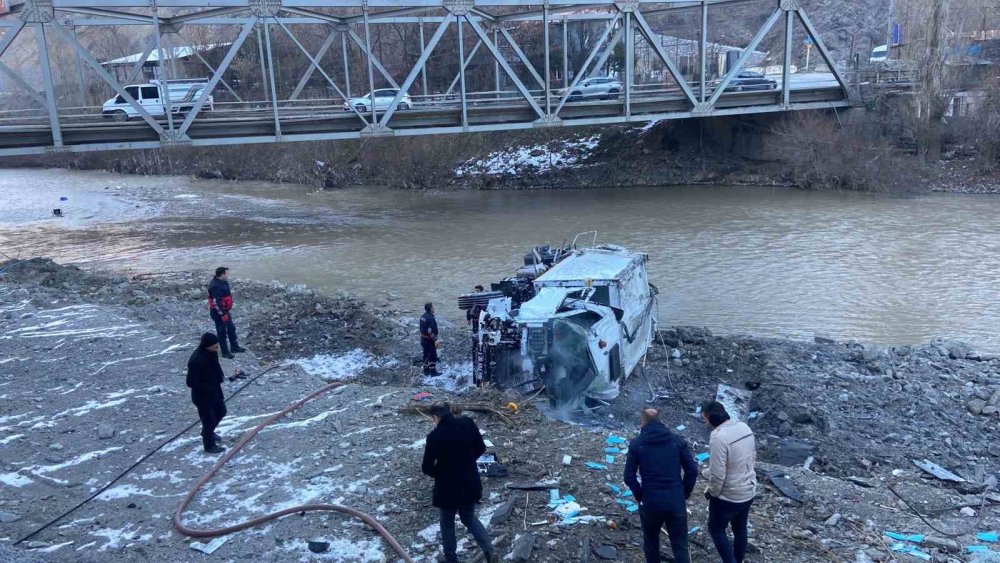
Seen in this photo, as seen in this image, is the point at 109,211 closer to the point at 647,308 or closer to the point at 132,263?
the point at 132,263

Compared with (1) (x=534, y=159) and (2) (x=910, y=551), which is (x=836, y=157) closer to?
(1) (x=534, y=159)

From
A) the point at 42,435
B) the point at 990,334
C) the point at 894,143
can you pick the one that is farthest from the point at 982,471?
the point at 894,143

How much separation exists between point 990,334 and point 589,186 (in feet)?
78.8

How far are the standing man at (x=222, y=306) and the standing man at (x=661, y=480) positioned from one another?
26.0ft

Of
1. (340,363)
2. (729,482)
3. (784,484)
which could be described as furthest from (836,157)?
(729,482)

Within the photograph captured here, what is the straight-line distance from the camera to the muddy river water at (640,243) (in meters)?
16.5

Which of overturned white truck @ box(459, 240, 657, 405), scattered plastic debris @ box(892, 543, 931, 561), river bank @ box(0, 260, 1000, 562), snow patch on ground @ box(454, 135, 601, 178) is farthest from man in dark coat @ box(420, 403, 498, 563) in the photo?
snow patch on ground @ box(454, 135, 601, 178)

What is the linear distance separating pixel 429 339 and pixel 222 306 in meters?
3.17

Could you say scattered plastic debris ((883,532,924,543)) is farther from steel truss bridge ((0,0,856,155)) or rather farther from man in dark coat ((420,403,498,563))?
steel truss bridge ((0,0,856,155))

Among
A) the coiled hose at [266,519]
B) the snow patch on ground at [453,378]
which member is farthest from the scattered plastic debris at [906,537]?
the snow patch on ground at [453,378]

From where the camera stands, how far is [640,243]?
23938mm

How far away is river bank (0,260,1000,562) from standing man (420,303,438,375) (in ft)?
0.76

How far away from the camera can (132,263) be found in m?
23.5

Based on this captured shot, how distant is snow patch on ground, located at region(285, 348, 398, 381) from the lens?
11828 millimetres
